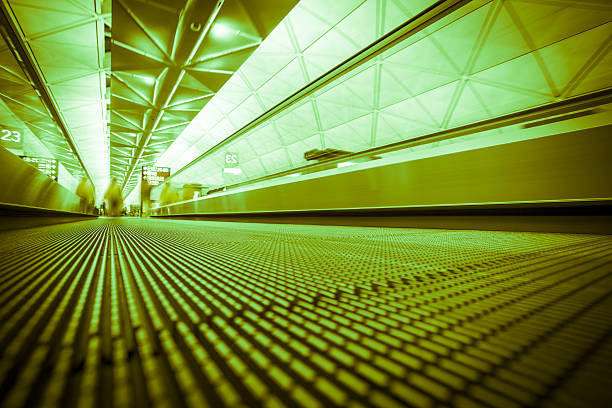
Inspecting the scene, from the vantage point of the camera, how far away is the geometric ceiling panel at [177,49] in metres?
5.62

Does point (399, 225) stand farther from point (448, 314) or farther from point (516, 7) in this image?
point (516, 7)

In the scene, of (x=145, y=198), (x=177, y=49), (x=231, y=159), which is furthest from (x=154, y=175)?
(x=177, y=49)

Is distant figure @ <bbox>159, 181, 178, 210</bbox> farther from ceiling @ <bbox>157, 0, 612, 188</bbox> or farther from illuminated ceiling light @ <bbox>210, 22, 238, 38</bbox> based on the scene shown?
illuminated ceiling light @ <bbox>210, 22, 238, 38</bbox>

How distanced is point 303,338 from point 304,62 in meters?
8.95

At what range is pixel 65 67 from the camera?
27.1 ft

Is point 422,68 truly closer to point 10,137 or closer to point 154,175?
point 10,137

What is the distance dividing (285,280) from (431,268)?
475 millimetres

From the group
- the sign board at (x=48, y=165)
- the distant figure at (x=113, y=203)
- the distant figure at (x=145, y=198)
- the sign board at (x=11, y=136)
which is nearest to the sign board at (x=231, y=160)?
the sign board at (x=48, y=165)

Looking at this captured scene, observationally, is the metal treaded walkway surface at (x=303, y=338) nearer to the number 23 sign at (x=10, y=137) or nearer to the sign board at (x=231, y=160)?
the number 23 sign at (x=10, y=137)

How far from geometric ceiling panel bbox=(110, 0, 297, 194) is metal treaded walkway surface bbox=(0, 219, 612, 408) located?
667 centimetres

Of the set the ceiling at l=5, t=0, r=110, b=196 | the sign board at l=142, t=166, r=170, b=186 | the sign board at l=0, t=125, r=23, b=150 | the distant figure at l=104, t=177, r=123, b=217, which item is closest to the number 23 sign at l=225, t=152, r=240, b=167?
the ceiling at l=5, t=0, r=110, b=196

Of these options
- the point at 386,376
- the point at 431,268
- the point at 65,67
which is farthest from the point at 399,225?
the point at 65,67

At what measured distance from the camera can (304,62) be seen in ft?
26.2

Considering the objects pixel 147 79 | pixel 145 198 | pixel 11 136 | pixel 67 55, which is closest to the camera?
pixel 11 136
